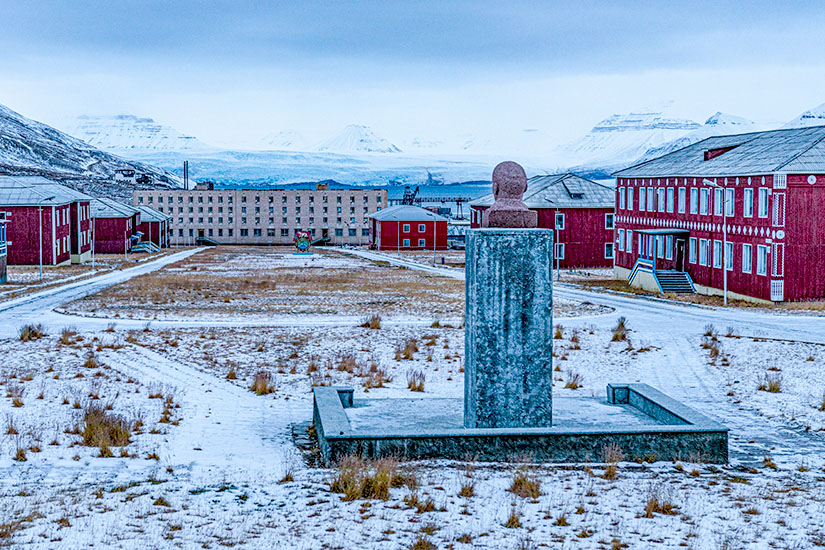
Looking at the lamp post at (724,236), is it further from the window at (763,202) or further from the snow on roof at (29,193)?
the snow on roof at (29,193)

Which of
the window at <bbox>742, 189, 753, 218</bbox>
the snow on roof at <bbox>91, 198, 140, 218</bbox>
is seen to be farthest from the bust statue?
the snow on roof at <bbox>91, 198, 140, 218</bbox>

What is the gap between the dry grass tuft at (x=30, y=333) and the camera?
91.2 ft

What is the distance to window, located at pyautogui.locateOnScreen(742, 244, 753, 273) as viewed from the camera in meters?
44.6

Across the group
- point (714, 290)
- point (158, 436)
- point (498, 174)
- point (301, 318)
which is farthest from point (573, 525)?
point (714, 290)

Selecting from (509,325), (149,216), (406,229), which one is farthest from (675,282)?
(149,216)

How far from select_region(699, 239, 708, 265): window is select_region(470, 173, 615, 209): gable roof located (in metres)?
22.7

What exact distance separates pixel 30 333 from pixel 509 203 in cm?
1865

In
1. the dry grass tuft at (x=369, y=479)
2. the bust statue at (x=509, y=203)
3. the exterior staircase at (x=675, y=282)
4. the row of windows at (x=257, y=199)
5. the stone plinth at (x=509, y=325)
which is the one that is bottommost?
the dry grass tuft at (x=369, y=479)

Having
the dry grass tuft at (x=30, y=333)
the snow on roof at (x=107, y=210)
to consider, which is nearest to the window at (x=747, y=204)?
the dry grass tuft at (x=30, y=333)

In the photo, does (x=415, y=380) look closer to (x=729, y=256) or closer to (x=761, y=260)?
(x=761, y=260)

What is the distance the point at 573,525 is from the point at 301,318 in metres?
26.2

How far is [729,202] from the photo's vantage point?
46.6m

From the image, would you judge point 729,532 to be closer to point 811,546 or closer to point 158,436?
point 811,546

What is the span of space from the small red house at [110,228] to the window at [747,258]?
6972 centimetres
